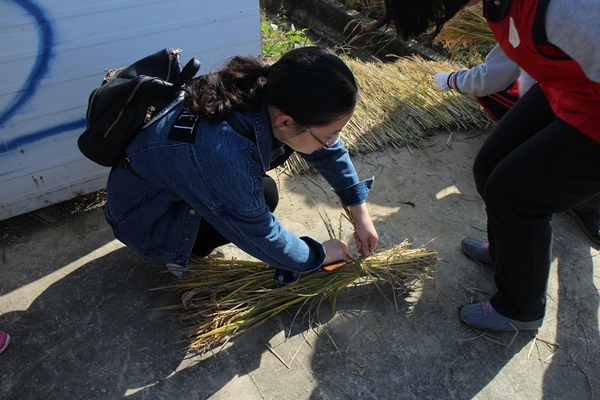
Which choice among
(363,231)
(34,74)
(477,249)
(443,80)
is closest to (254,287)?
(363,231)

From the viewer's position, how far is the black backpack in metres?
1.75

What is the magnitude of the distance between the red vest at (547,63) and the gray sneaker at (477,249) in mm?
948

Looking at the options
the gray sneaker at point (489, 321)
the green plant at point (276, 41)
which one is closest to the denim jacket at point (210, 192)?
the gray sneaker at point (489, 321)

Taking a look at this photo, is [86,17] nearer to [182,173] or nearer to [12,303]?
[182,173]

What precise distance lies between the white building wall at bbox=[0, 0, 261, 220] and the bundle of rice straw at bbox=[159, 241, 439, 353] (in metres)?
0.94

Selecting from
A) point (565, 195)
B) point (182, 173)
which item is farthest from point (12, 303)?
point (565, 195)

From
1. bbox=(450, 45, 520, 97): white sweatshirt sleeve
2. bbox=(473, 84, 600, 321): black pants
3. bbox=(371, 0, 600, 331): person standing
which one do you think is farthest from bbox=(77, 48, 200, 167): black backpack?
bbox=(450, 45, 520, 97): white sweatshirt sleeve

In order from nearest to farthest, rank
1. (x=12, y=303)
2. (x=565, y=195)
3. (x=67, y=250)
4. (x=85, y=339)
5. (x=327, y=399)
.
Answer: (x=565, y=195), (x=327, y=399), (x=85, y=339), (x=12, y=303), (x=67, y=250)

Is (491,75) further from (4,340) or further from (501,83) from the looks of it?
(4,340)

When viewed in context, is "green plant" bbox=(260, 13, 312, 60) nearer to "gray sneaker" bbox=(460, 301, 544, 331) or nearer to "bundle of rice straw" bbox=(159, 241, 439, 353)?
"bundle of rice straw" bbox=(159, 241, 439, 353)

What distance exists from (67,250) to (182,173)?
1098mm

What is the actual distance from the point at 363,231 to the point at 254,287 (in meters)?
0.55

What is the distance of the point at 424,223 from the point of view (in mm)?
2705

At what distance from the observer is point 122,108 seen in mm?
1745
